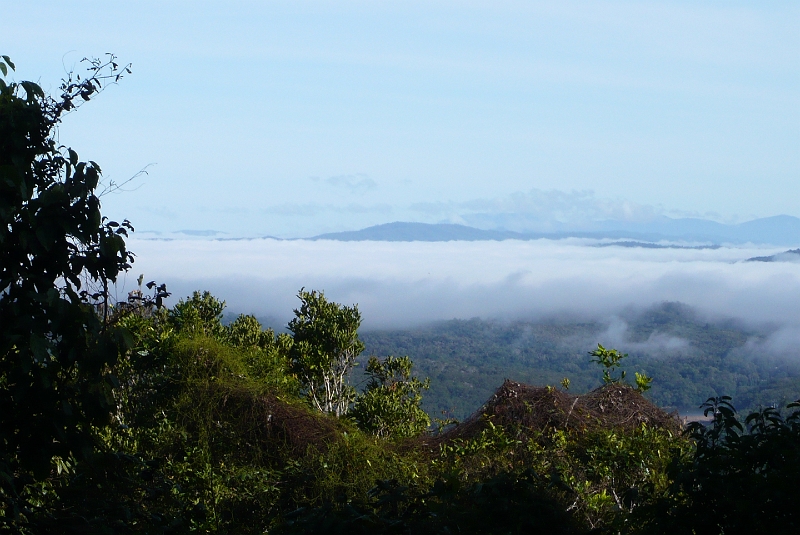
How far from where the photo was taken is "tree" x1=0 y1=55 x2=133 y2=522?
159 inches

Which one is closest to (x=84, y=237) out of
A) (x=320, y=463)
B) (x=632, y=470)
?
(x=320, y=463)

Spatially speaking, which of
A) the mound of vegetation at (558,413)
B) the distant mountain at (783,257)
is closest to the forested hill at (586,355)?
the distant mountain at (783,257)

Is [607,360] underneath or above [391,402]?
above

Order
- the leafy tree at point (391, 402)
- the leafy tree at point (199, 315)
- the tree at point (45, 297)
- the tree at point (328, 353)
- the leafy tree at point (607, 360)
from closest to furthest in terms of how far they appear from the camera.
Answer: the tree at point (45, 297), the leafy tree at point (199, 315), the leafy tree at point (607, 360), the leafy tree at point (391, 402), the tree at point (328, 353)

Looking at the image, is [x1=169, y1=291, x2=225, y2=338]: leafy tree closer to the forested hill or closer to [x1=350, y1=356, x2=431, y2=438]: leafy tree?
[x1=350, y1=356, x2=431, y2=438]: leafy tree

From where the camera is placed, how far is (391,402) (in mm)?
13742

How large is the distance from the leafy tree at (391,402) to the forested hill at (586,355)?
2166 inches

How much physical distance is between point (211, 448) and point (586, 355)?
2606 inches

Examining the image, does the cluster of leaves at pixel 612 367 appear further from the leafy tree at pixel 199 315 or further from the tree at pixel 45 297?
the tree at pixel 45 297

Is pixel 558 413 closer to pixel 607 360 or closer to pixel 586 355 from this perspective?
→ pixel 607 360

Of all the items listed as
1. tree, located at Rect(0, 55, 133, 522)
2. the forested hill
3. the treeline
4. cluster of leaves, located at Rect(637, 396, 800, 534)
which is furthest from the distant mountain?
tree, located at Rect(0, 55, 133, 522)

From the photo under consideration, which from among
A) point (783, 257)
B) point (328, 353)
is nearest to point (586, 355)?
point (328, 353)

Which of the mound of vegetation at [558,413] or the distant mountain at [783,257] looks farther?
the distant mountain at [783,257]

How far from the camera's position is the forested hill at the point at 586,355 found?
8538 cm
